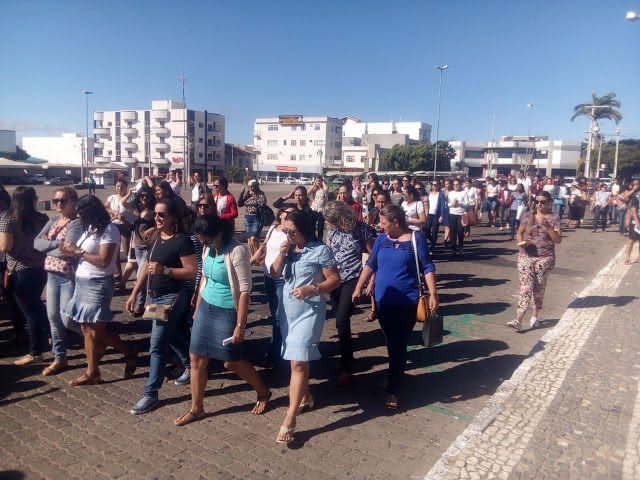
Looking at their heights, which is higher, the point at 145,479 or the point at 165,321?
the point at 165,321

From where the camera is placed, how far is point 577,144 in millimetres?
82062

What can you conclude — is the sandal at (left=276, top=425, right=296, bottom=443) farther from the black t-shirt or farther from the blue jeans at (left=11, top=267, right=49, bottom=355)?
the blue jeans at (left=11, top=267, right=49, bottom=355)

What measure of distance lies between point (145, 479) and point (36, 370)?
2.33m

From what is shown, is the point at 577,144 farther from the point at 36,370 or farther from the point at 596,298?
the point at 36,370

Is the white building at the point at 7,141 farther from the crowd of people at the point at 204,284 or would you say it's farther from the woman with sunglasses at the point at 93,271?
the woman with sunglasses at the point at 93,271


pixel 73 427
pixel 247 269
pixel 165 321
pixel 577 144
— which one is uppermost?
pixel 577 144

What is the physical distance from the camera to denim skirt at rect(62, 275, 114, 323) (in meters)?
4.41

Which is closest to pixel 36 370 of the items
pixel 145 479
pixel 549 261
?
pixel 145 479

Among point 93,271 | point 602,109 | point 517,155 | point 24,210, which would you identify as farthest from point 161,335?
point 517,155

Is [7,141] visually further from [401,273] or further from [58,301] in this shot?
[401,273]

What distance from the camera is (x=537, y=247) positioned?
6543 mm

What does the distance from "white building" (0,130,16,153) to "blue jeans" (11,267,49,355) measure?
85545 millimetres

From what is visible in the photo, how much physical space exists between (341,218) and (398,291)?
3.37 ft

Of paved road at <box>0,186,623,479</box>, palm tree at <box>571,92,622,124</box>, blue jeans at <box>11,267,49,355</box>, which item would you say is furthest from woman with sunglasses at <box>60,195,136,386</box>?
palm tree at <box>571,92,622,124</box>
